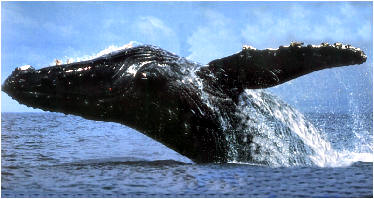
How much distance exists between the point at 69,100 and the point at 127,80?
0.92 meters

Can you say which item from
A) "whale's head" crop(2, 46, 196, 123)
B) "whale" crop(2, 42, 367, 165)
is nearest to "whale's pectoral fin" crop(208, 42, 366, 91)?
"whale" crop(2, 42, 367, 165)

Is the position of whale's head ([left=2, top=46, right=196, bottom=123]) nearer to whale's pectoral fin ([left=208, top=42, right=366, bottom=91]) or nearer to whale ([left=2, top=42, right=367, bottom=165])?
whale ([left=2, top=42, right=367, bottom=165])

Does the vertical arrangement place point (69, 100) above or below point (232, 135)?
above

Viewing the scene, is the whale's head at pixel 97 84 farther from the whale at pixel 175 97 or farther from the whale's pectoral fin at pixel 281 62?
the whale's pectoral fin at pixel 281 62

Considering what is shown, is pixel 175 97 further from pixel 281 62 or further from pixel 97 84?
pixel 281 62

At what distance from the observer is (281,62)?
609cm

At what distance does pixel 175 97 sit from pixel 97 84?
1151mm

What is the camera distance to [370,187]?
198 inches

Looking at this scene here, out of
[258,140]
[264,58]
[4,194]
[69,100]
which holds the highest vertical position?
[264,58]

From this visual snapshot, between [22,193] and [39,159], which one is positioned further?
[39,159]

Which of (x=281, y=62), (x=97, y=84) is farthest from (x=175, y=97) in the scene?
(x=281, y=62)

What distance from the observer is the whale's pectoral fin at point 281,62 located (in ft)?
19.8

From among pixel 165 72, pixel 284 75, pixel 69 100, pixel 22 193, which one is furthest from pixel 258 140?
pixel 22 193

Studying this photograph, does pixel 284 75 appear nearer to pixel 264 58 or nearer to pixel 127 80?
pixel 264 58
